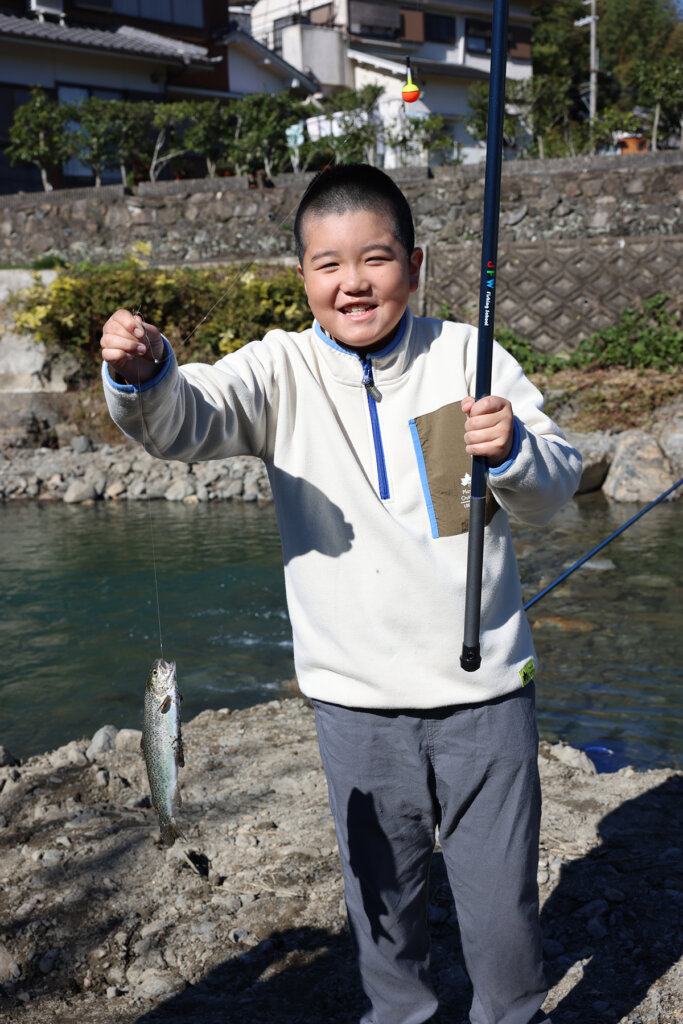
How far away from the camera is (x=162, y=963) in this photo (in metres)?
2.83

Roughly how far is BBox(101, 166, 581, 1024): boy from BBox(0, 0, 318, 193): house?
2343 cm

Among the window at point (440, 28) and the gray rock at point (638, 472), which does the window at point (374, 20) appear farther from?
the gray rock at point (638, 472)

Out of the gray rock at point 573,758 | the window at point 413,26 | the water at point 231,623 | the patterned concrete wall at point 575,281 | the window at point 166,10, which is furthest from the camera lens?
the window at point 413,26

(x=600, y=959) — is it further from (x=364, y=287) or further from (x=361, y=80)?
(x=361, y=80)

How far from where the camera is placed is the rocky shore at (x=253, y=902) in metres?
2.65

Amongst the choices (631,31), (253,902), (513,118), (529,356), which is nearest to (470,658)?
(253,902)

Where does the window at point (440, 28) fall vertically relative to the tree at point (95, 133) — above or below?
above

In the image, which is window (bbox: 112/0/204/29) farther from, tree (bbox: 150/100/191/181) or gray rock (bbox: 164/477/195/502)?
gray rock (bbox: 164/477/195/502)

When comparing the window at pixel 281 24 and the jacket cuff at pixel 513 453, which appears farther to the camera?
the window at pixel 281 24

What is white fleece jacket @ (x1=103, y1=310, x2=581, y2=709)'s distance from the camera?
7.09 ft

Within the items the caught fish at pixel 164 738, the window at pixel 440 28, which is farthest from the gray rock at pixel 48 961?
the window at pixel 440 28

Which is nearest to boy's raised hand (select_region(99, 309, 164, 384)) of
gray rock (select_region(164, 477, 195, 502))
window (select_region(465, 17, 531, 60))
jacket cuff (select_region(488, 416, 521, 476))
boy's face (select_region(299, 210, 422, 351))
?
boy's face (select_region(299, 210, 422, 351))

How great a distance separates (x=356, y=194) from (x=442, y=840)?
1.51 meters

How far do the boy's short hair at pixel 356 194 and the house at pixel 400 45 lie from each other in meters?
30.6
